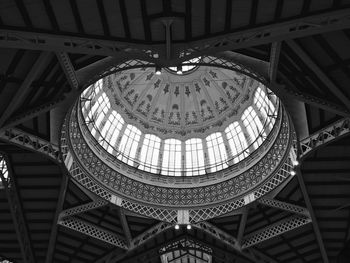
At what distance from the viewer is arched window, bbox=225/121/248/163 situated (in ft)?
134

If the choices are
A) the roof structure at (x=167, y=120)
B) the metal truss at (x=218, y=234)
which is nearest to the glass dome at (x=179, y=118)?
the roof structure at (x=167, y=120)

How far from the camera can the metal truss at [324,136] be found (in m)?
27.5

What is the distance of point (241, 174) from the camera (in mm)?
38438

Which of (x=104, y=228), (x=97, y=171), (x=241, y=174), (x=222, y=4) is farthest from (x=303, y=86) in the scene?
(x=104, y=228)

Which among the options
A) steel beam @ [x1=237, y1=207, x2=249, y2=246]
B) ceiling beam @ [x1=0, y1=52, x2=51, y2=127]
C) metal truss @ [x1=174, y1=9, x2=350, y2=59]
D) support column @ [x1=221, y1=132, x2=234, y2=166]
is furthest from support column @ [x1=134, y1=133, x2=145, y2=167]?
metal truss @ [x1=174, y1=9, x2=350, y2=59]

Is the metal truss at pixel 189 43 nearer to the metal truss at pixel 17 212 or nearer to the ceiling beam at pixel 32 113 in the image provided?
the ceiling beam at pixel 32 113

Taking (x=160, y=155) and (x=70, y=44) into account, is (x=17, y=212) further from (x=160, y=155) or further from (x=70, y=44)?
(x=70, y=44)

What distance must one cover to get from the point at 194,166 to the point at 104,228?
30.6ft

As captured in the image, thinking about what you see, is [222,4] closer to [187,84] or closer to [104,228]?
[104,228]

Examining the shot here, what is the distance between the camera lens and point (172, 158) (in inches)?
1741

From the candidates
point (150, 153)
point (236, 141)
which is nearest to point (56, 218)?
point (150, 153)

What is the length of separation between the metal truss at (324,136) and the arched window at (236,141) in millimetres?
10334

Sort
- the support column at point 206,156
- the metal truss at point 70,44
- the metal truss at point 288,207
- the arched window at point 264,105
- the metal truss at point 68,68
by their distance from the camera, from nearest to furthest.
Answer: the metal truss at point 70,44
the metal truss at point 68,68
the metal truss at point 288,207
the arched window at point 264,105
the support column at point 206,156

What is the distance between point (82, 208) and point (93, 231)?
2843 mm
